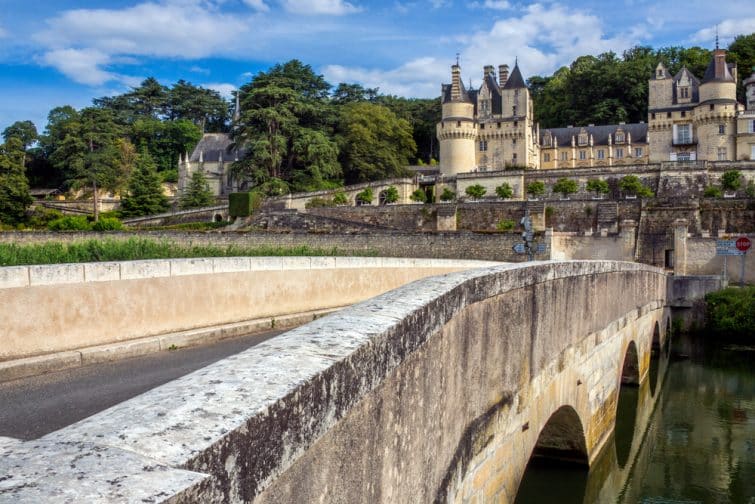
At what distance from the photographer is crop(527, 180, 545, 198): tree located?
58125 mm

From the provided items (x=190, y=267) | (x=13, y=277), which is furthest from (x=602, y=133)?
(x=13, y=277)

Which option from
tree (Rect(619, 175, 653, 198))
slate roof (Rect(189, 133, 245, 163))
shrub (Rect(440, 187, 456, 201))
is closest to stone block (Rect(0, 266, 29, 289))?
tree (Rect(619, 175, 653, 198))

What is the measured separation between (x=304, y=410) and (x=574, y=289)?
26.9ft

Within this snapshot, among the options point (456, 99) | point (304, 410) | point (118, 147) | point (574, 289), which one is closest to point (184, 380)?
point (304, 410)

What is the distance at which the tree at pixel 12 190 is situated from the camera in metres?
61.7

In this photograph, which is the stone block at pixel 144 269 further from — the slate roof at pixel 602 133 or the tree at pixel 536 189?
the slate roof at pixel 602 133

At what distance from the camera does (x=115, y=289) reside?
9812mm

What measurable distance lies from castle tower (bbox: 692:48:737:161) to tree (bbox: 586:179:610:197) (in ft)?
42.4

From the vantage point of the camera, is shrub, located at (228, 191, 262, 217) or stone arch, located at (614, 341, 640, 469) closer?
stone arch, located at (614, 341, 640, 469)

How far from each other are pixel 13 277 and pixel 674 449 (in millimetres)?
15676

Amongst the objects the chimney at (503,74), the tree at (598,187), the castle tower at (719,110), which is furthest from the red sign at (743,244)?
the chimney at (503,74)

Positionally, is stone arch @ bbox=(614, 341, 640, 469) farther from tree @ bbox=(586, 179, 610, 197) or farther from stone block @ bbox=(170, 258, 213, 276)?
tree @ bbox=(586, 179, 610, 197)

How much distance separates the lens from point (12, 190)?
6200 centimetres

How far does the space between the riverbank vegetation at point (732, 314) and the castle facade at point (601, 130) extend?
35.5 meters
